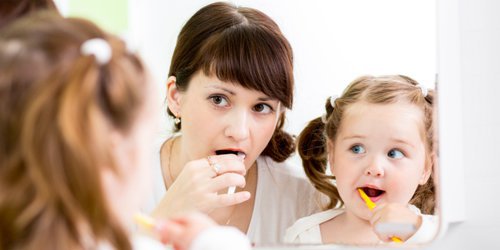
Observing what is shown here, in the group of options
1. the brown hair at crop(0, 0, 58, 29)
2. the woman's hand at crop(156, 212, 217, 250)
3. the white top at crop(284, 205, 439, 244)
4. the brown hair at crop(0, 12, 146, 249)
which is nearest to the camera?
the brown hair at crop(0, 12, 146, 249)

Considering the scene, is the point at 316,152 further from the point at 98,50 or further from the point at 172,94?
the point at 98,50

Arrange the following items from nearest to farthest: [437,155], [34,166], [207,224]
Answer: [34,166] → [207,224] → [437,155]

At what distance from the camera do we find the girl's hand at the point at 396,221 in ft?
3.17

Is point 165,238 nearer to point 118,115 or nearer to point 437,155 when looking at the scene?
point 118,115

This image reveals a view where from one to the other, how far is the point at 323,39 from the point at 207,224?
0.37m

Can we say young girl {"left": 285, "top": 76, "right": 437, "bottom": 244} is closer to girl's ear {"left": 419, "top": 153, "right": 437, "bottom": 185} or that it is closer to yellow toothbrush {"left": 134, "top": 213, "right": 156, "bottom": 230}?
girl's ear {"left": 419, "top": 153, "right": 437, "bottom": 185}

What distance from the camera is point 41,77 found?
608mm

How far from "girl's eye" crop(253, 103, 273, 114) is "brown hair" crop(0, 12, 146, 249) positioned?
15.0 inches

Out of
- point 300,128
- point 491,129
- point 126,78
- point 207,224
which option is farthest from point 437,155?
point 126,78

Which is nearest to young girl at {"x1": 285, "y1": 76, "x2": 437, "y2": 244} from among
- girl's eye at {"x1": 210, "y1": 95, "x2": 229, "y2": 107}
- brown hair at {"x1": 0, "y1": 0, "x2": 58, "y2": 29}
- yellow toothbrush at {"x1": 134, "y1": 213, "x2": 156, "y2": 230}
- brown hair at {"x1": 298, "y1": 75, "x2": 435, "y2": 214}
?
brown hair at {"x1": 298, "y1": 75, "x2": 435, "y2": 214}

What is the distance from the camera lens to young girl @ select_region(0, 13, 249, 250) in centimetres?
60

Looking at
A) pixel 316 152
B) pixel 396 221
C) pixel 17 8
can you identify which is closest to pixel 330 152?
pixel 316 152

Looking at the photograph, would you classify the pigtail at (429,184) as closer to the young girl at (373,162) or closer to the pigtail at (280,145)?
the young girl at (373,162)

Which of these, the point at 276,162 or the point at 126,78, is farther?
the point at 276,162
